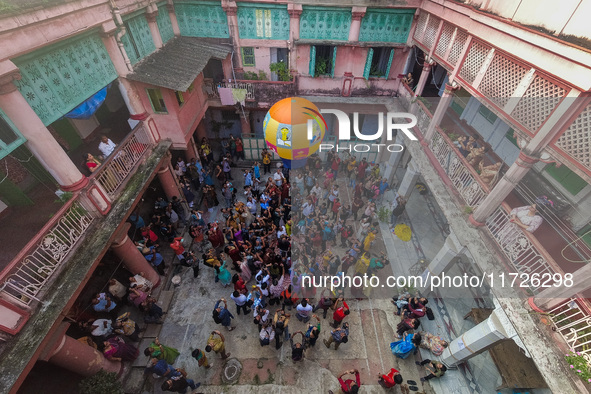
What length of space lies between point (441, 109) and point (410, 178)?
138 inches

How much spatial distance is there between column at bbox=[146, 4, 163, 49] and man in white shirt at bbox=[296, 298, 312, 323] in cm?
1202

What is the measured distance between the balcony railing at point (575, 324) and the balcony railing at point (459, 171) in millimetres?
3198

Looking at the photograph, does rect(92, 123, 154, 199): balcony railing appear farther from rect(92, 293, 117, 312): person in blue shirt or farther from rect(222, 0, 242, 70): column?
rect(222, 0, 242, 70): column

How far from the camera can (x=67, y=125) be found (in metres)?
10.2

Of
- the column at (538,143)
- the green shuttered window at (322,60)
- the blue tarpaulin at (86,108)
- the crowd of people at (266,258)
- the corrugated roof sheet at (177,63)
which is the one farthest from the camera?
the green shuttered window at (322,60)

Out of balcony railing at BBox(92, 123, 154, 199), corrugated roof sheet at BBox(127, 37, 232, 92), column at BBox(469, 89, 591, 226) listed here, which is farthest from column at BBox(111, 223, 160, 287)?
column at BBox(469, 89, 591, 226)

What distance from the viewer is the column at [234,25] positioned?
12273mm

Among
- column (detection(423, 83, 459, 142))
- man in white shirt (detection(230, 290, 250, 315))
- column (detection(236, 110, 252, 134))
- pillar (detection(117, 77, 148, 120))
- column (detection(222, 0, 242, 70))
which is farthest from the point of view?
column (detection(236, 110, 252, 134))

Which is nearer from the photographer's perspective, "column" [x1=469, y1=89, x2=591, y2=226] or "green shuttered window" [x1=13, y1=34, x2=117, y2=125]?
"column" [x1=469, y1=89, x2=591, y2=226]

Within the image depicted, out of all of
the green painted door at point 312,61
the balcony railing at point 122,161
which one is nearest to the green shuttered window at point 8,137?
the balcony railing at point 122,161

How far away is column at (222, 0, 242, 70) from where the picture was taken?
12273 mm

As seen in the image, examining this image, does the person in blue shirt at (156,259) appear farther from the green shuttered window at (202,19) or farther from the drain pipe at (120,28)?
the green shuttered window at (202,19)

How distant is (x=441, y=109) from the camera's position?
10008 millimetres

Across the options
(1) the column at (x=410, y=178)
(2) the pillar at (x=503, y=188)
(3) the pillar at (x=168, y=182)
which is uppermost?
(1) the column at (x=410, y=178)
